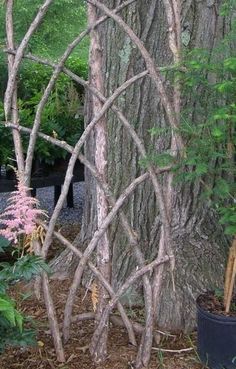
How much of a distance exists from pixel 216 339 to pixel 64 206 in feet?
14.5

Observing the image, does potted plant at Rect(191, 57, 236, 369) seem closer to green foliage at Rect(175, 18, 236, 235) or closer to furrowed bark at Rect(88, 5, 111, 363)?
green foliage at Rect(175, 18, 236, 235)

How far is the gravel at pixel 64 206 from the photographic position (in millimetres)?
7309

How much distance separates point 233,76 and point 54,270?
207cm

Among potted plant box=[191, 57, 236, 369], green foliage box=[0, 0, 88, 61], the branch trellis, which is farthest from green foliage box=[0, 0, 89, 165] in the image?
green foliage box=[0, 0, 88, 61]

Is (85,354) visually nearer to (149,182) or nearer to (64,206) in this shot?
(149,182)

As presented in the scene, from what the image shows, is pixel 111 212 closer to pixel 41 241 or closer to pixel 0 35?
pixel 41 241

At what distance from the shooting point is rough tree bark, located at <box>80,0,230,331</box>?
4.27 metres

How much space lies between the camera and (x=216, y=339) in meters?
3.74

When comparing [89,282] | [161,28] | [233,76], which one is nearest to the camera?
[233,76]

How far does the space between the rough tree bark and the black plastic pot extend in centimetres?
45

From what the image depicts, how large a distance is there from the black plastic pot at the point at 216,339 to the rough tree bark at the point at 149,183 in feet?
1.48

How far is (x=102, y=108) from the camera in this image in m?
3.55

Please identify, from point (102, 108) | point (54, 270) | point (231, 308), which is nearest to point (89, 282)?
point (54, 270)

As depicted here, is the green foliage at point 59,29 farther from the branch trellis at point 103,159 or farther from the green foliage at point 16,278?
the green foliage at point 16,278
